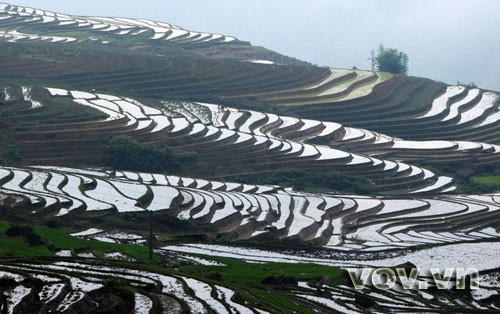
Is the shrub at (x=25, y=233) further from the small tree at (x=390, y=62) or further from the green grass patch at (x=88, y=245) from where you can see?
the small tree at (x=390, y=62)

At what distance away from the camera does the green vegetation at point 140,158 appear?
43.8 m

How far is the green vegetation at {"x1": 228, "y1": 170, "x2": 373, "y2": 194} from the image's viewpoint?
44031 millimetres

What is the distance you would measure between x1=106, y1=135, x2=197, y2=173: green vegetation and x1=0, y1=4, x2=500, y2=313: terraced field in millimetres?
82

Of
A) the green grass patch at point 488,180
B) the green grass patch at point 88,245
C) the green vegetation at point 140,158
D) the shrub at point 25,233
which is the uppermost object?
the shrub at point 25,233

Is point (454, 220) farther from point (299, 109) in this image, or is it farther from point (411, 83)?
point (411, 83)

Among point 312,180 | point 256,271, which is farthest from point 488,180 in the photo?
point 256,271

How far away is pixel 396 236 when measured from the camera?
3291 cm

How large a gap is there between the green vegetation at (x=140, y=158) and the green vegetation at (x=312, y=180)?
1999 millimetres

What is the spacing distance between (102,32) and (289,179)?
122ft

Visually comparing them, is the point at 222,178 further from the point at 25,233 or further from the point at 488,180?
the point at 25,233

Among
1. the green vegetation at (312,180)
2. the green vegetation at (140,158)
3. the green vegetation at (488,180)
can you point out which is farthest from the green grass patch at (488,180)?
the green vegetation at (140,158)

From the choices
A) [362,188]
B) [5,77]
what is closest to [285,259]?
[362,188]

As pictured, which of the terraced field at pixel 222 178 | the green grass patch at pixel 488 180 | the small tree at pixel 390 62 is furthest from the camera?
the small tree at pixel 390 62

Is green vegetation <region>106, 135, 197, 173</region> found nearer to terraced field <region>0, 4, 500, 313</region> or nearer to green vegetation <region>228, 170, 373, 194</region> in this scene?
terraced field <region>0, 4, 500, 313</region>
